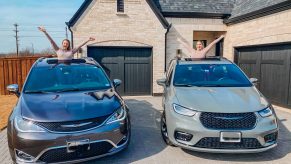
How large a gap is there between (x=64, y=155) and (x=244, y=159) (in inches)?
113

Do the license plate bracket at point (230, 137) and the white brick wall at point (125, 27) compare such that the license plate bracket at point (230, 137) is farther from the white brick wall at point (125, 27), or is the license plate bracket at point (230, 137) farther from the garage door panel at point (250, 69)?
the white brick wall at point (125, 27)

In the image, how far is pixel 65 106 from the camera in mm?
3564

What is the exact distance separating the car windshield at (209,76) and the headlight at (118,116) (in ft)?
4.65

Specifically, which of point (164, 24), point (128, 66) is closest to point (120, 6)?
point (164, 24)

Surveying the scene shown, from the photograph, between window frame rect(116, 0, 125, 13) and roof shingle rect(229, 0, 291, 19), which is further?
window frame rect(116, 0, 125, 13)

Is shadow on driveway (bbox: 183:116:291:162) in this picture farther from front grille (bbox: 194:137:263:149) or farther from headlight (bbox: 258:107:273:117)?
headlight (bbox: 258:107:273:117)

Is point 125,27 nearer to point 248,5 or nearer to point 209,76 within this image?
point 248,5

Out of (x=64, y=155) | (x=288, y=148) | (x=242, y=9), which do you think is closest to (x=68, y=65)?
(x=64, y=155)

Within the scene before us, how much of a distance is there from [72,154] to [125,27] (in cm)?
768

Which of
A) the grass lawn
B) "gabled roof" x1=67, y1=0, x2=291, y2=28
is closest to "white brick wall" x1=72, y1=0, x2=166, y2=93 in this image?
"gabled roof" x1=67, y1=0, x2=291, y2=28

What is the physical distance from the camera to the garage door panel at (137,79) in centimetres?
1059

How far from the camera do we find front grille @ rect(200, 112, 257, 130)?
12.2 feet

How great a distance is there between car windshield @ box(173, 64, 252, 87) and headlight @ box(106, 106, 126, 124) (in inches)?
55.8

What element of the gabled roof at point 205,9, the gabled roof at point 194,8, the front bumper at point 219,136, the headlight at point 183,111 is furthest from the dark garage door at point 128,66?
the front bumper at point 219,136
